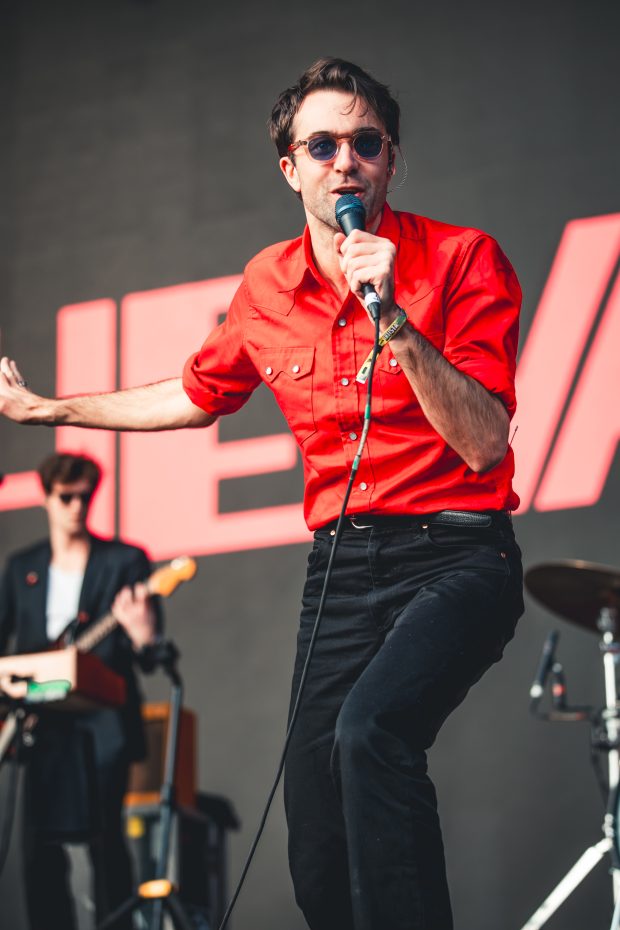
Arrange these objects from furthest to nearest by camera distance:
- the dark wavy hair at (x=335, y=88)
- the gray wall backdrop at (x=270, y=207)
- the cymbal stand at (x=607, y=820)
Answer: the gray wall backdrop at (x=270, y=207), the cymbal stand at (x=607, y=820), the dark wavy hair at (x=335, y=88)

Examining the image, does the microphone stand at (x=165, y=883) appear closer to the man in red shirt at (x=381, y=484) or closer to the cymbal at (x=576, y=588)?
the cymbal at (x=576, y=588)

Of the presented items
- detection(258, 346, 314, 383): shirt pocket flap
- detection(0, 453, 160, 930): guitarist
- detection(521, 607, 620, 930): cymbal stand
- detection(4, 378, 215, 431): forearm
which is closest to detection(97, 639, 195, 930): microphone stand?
detection(0, 453, 160, 930): guitarist

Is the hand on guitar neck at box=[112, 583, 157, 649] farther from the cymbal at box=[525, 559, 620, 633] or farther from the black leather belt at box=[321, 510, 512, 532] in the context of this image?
the black leather belt at box=[321, 510, 512, 532]

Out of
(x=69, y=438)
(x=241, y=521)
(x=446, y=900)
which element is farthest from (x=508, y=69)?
(x=446, y=900)

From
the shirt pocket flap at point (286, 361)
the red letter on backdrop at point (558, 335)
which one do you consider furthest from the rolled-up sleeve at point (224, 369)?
the red letter on backdrop at point (558, 335)

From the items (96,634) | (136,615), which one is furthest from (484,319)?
Result: (96,634)

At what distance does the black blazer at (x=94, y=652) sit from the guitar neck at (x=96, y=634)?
0.08 feet

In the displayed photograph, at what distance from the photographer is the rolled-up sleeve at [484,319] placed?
83.8 inches

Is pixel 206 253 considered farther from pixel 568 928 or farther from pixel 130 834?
pixel 568 928

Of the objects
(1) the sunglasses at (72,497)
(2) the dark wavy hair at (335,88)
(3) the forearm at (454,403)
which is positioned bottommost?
(1) the sunglasses at (72,497)

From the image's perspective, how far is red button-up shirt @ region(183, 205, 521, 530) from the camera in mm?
2158

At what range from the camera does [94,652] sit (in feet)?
15.1

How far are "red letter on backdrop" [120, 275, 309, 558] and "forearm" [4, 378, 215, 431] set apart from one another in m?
2.70

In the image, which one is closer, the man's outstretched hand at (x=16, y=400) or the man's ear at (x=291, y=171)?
the man's ear at (x=291, y=171)
